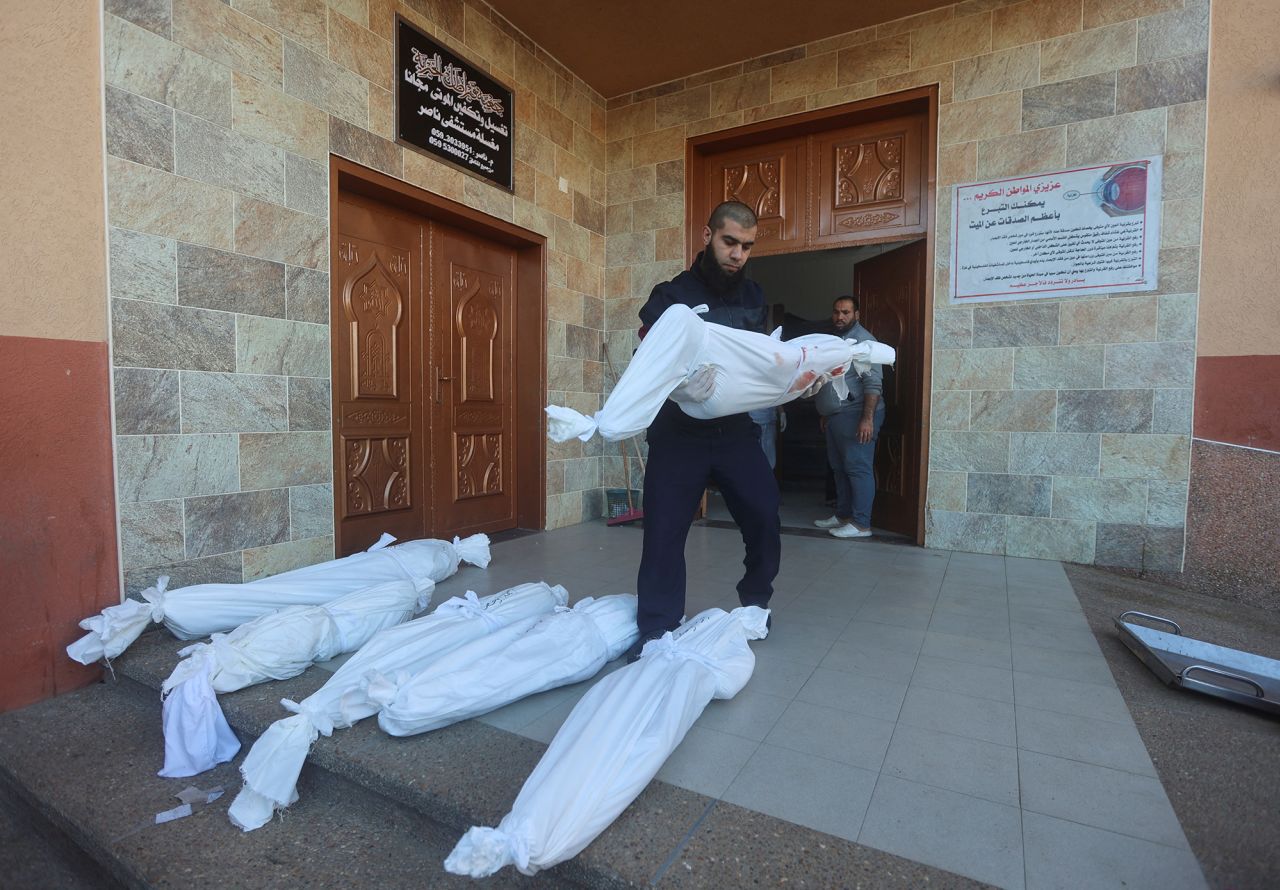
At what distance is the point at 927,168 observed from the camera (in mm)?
4434

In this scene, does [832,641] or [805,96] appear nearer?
[832,641]

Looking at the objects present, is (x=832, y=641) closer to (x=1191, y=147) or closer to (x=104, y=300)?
(x=104, y=300)

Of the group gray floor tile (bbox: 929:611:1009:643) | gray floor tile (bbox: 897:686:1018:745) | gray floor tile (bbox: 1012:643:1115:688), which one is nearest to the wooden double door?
gray floor tile (bbox: 897:686:1018:745)

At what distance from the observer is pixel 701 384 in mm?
2064

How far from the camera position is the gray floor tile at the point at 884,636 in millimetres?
2557

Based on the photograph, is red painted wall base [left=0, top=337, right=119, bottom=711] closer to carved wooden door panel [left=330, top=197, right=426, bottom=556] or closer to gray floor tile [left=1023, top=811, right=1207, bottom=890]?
carved wooden door panel [left=330, top=197, right=426, bottom=556]

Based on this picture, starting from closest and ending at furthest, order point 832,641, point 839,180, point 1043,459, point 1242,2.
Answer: point 832,641, point 1242,2, point 1043,459, point 839,180

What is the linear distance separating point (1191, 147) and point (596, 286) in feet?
12.9

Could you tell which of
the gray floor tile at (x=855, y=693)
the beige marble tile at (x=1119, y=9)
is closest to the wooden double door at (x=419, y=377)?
the gray floor tile at (x=855, y=693)

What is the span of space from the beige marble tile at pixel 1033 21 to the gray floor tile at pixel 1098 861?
4.49m

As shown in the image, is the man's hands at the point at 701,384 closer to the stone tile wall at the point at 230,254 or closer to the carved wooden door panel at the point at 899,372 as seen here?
the stone tile wall at the point at 230,254

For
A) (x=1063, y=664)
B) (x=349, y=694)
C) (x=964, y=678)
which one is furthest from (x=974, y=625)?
(x=349, y=694)

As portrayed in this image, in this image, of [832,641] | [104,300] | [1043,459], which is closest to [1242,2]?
[1043,459]

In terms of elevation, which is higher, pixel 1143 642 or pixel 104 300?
pixel 104 300
